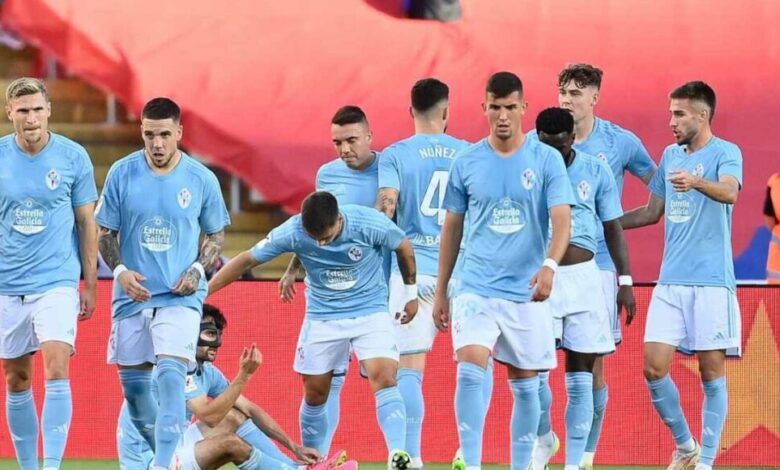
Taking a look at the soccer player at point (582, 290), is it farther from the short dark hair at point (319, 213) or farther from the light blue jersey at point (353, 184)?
the short dark hair at point (319, 213)

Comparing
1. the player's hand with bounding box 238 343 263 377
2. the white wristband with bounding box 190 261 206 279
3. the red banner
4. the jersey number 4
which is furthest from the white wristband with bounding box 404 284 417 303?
the red banner

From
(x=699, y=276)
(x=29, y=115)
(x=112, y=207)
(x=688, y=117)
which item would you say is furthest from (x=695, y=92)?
(x=29, y=115)

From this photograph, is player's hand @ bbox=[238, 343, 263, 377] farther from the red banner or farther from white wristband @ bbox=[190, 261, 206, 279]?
the red banner

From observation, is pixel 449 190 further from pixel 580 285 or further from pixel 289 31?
pixel 289 31

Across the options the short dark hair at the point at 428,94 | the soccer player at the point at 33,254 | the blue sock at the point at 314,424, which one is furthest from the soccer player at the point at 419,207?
the soccer player at the point at 33,254

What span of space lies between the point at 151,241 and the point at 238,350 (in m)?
2.65

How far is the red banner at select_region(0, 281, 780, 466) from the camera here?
11.9 m

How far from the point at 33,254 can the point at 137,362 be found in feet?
2.77

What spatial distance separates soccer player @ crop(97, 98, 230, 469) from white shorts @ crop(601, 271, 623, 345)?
2417 millimetres

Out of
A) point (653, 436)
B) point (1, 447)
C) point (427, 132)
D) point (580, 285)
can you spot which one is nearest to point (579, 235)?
point (580, 285)

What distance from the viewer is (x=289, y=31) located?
14609mm

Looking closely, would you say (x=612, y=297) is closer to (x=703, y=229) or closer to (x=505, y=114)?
(x=703, y=229)

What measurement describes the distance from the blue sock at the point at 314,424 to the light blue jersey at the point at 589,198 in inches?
67.8

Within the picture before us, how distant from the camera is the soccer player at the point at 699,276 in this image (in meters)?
10.2
